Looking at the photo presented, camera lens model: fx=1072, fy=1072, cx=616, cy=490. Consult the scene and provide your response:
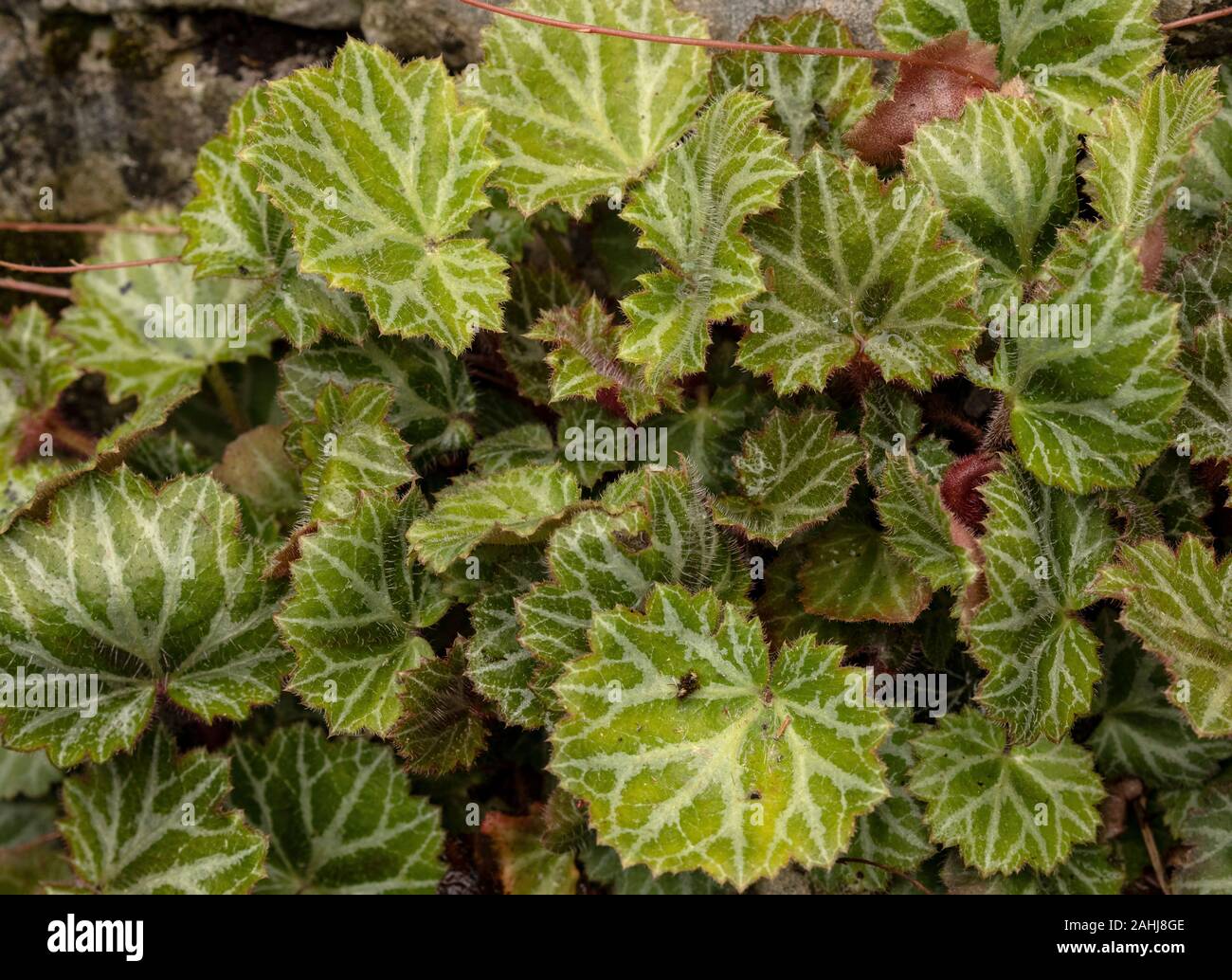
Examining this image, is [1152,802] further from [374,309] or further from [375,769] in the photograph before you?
[374,309]

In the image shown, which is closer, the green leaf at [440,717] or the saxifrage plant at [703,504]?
the saxifrage plant at [703,504]

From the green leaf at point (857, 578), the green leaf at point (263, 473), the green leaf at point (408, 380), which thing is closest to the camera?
the green leaf at point (857, 578)

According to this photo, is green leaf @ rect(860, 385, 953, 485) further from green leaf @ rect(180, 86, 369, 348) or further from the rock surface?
the rock surface

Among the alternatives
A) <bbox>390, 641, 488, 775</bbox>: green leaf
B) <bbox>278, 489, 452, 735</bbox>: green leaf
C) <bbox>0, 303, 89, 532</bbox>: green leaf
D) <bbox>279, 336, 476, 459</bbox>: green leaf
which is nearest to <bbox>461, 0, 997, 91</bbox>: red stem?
<bbox>279, 336, 476, 459</bbox>: green leaf

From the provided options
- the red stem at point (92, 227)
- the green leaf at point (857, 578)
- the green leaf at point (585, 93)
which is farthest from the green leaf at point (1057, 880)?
the red stem at point (92, 227)

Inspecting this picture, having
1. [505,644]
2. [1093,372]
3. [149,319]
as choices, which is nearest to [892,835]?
[505,644]

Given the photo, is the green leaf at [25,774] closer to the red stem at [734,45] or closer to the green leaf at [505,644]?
the green leaf at [505,644]

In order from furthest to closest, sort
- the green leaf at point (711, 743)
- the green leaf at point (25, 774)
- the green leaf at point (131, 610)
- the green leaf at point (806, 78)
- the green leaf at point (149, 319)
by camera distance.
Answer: the green leaf at point (25, 774)
the green leaf at point (149, 319)
the green leaf at point (806, 78)
the green leaf at point (131, 610)
the green leaf at point (711, 743)
